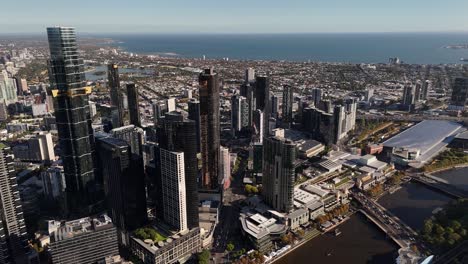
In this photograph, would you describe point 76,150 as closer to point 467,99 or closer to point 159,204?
point 159,204

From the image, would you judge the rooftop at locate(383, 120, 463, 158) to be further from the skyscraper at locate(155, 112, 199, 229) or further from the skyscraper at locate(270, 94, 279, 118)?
the skyscraper at locate(155, 112, 199, 229)

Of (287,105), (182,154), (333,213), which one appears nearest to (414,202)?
(333,213)

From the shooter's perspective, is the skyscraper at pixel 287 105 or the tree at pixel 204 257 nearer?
the tree at pixel 204 257

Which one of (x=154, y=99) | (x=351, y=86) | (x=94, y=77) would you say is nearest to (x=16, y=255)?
(x=154, y=99)

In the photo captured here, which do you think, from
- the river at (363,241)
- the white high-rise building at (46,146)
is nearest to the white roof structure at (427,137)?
the river at (363,241)

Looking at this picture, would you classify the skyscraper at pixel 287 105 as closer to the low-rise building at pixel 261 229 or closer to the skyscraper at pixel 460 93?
the low-rise building at pixel 261 229

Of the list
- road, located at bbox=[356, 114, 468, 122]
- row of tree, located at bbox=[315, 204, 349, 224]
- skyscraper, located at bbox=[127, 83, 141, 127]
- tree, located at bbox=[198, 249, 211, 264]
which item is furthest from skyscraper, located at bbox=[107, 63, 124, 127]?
Result: road, located at bbox=[356, 114, 468, 122]

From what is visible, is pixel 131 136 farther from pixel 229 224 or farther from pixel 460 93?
pixel 460 93
